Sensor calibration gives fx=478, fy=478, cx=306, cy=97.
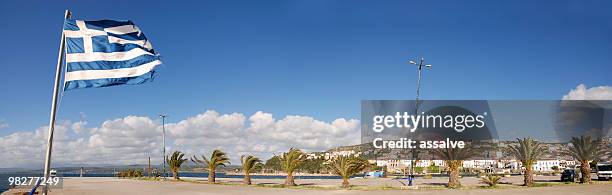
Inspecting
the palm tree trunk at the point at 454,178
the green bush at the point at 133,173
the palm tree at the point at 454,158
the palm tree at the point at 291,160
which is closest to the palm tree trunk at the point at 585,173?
the palm tree at the point at 454,158

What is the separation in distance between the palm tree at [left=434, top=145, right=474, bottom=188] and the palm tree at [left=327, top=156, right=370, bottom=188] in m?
6.25

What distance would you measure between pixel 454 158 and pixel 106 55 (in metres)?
30.2

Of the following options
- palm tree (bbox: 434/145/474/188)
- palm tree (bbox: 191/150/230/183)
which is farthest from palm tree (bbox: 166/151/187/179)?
palm tree (bbox: 434/145/474/188)

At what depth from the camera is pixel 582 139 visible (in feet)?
149

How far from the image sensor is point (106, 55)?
44.5 ft

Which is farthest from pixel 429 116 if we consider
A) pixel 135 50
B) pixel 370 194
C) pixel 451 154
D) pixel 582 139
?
pixel 135 50

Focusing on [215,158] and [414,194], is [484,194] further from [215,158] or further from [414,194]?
[215,158]

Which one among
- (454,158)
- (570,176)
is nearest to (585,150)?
(570,176)

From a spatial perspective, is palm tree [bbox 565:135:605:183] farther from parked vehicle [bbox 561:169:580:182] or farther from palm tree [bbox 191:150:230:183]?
palm tree [bbox 191:150:230:183]

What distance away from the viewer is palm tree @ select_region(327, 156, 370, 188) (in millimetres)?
37062

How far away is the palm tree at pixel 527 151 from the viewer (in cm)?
4078

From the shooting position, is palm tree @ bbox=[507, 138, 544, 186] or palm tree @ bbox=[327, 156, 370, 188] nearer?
palm tree @ bbox=[327, 156, 370, 188]

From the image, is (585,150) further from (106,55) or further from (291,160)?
(106,55)

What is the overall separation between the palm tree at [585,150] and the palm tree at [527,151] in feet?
12.9
